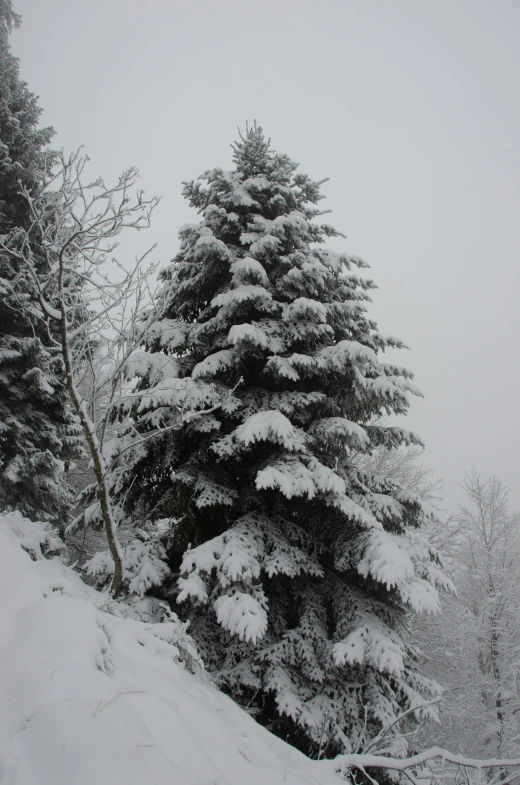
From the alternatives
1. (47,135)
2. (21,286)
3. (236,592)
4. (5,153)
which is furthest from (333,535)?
(47,135)

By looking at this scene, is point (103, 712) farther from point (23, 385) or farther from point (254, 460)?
point (23, 385)

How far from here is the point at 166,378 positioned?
605 centimetres

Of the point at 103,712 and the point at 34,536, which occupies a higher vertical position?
the point at 103,712

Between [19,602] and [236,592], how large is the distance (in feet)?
8.60

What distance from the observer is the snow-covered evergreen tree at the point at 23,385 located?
29.9 ft

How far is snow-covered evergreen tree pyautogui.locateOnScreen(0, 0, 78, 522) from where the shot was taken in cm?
912

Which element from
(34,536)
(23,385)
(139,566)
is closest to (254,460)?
(139,566)

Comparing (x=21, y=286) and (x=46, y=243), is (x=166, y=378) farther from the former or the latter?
(x=21, y=286)

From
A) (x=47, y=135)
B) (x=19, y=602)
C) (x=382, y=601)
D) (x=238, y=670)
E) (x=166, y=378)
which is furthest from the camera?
(x=47, y=135)

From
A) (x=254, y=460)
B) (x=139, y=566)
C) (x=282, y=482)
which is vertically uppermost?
(x=254, y=460)

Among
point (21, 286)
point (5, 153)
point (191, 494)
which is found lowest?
point (191, 494)

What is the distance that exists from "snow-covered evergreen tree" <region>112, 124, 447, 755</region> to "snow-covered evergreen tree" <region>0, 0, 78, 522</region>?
12.9 ft

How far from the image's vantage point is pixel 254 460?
6.38 metres

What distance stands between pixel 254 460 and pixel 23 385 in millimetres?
6759
